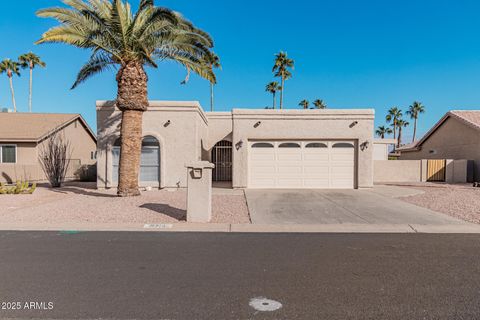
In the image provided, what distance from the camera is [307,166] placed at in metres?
15.5

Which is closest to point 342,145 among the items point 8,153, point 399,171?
point 399,171

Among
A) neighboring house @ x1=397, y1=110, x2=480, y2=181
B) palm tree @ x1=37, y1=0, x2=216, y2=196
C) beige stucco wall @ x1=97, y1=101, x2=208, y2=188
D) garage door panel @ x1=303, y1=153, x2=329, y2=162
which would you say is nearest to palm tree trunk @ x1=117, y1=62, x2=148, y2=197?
palm tree @ x1=37, y1=0, x2=216, y2=196

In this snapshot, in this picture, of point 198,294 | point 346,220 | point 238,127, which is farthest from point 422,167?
point 198,294

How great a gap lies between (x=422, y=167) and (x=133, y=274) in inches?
856

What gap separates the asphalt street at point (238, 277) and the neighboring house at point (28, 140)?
1726 centimetres

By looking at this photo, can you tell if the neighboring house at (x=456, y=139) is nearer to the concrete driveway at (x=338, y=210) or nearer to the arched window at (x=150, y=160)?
the concrete driveway at (x=338, y=210)

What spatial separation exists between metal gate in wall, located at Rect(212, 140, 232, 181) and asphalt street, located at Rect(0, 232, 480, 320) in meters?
13.9

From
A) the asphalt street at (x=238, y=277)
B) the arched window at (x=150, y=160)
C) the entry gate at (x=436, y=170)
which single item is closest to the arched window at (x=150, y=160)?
the arched window at (x=150, y=160)

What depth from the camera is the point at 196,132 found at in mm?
15055

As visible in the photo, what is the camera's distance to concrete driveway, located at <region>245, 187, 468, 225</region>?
8.11m

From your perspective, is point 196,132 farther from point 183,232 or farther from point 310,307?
point 310,307

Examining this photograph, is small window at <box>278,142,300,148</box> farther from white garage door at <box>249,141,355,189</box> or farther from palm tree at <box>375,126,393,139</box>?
palm tree at <box>375,126,393,139</box>

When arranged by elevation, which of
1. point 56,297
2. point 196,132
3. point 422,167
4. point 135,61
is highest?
point 135,61

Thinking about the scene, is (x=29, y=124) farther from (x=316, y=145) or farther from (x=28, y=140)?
(x=316, y=145)
